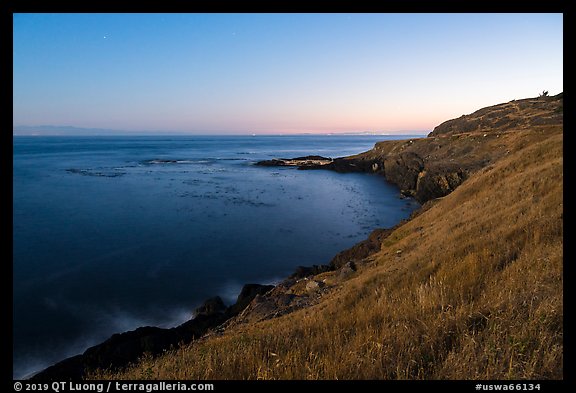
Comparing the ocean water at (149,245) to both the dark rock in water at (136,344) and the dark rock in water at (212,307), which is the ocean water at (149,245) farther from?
the dark rock in water at (136,344)

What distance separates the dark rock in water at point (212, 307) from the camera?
1467cm

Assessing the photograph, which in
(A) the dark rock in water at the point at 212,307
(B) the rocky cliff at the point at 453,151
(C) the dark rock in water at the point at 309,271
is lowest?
(A) the dark rock in water at the point at 212,307

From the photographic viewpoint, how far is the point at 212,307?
587 inches

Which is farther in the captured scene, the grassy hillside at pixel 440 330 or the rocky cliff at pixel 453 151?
the rocky cliff at pixel 453 151

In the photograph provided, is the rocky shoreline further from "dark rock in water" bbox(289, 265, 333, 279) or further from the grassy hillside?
the grassy hillside

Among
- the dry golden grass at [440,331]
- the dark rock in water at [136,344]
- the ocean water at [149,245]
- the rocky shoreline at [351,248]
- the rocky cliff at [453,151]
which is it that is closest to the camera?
the dry golden grass at [440,331]

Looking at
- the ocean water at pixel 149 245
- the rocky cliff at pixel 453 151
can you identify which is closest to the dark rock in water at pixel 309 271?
the ocean water at pixel 149 245

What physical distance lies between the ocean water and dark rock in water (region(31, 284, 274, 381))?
1.50 metres

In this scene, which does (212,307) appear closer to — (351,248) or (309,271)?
(309,271)

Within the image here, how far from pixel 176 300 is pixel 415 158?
1758 inches

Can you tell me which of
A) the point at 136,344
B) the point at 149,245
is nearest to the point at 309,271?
the point at 136,344
